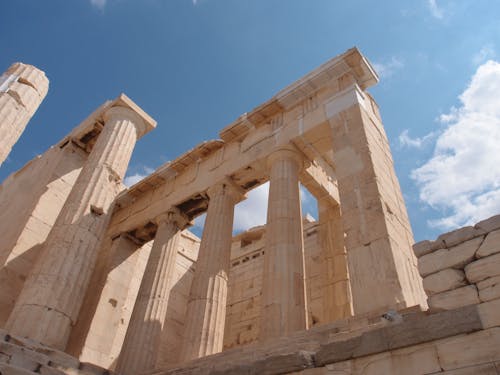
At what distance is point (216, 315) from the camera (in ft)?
42.6

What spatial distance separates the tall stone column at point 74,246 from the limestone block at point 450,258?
408 inches

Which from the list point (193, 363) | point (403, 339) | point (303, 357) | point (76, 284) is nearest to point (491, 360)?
point (403, 339)

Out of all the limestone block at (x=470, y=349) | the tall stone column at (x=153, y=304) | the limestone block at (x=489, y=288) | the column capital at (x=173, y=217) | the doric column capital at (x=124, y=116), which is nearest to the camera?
the limestone block at (x=470, y=349)

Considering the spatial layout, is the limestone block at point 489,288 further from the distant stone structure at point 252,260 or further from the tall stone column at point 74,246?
the tall stone column at point 74,246

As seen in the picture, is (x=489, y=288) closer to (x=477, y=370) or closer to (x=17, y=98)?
(x=477, y=370)

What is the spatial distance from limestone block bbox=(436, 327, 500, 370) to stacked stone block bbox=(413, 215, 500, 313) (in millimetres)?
491

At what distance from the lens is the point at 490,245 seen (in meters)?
6.02

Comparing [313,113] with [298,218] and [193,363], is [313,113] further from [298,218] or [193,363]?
[193,363]

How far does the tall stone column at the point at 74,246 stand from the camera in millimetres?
12367

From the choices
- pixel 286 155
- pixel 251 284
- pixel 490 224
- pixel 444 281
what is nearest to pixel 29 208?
pixel 251 284

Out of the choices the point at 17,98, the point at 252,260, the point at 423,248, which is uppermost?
the point at 17,98

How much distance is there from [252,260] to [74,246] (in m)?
Answer: 9.95

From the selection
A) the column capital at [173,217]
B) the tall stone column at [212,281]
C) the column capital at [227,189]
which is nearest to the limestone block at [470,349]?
the tall stone column at [212,281]

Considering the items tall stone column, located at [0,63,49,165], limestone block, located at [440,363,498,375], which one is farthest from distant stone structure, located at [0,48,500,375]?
tall stone column, located at [0,63,49,165]
